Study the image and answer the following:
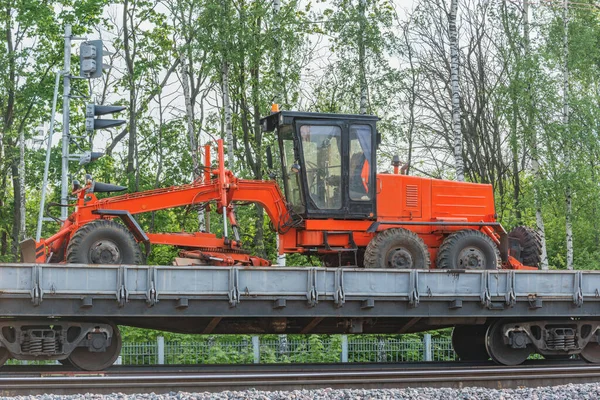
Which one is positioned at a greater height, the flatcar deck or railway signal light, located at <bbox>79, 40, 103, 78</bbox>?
railway signal light, located at <bbox>79, 40, 103, 78</bbox>

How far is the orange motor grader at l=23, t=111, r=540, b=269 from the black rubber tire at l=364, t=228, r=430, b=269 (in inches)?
0.7

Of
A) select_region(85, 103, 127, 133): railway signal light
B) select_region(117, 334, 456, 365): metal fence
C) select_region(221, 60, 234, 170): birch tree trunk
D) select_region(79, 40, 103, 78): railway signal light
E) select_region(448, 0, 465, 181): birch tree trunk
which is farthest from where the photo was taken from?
select_region(221, 60, 234, 170): birch tree trunk

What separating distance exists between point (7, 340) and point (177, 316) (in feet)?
8.40

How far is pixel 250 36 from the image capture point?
2733cm

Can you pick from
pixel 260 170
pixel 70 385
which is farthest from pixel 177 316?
pixel 260 170

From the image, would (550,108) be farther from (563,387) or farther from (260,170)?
(563,387)

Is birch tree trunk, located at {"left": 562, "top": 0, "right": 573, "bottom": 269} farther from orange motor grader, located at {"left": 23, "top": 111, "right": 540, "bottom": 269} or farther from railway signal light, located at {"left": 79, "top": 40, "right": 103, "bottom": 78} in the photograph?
railway signal light, located at {"left": 79, "top": 40, "right": 103, "bottom": 78}

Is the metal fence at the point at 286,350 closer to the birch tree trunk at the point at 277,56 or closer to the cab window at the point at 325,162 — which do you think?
the cab window at the point at 325,162

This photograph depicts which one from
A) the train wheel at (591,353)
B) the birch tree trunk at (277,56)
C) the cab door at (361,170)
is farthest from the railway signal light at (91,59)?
the train wheel at (591,353)

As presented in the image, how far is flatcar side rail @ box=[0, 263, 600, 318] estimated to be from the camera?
13469 mm

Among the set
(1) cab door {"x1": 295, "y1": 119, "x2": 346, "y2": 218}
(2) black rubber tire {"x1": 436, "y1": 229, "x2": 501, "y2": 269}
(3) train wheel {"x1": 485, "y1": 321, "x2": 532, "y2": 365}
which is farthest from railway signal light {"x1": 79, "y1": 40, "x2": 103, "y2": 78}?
(3) train wheel {"x1": 485, "y1": 321, "x2": 532, "y2": 365}

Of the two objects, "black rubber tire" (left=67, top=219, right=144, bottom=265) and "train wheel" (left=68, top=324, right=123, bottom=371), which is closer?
"train wheel" (left=68, top=324, right=123, bottom=371)

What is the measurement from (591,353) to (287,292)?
609cm

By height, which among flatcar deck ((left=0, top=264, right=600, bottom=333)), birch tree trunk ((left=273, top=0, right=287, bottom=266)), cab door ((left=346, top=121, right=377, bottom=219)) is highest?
birch tree trunk ((left=273, top=0, right=287, bottom=266))
